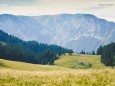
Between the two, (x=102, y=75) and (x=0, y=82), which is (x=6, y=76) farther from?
(x=102, y=75)

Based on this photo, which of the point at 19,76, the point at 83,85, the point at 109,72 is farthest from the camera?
the point at 19,76

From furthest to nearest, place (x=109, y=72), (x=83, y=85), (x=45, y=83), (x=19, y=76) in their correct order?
(x=19, y=76), (x=109, y=72), (x=45, y=83), (x=83, y=85)

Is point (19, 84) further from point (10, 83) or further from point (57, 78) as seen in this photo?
point (57, 78)

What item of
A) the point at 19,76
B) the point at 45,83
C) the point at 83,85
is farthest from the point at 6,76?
→ the point at 83,85

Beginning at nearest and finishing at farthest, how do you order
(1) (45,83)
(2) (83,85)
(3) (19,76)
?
(2) (83,85)
(1) (45,83)
(3) (19,76)

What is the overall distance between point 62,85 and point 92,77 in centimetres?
222

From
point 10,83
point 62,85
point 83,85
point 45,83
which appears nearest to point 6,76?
point 10,83

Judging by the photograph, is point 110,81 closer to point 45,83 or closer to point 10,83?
point 45,83

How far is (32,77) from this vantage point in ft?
60.2

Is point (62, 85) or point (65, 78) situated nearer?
point (62, 85)

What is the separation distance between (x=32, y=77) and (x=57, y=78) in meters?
1.90

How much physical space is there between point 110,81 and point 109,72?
2.28 m

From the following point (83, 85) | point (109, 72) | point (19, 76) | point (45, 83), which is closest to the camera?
point (83, 85)

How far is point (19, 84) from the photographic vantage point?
651 inches
